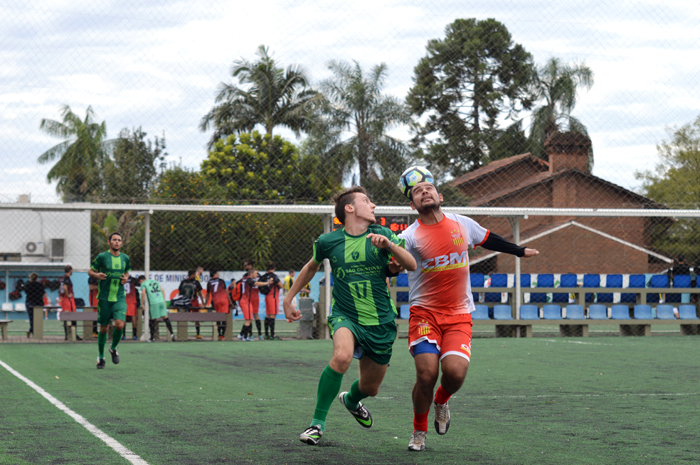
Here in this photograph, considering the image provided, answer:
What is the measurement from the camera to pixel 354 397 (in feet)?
18.7

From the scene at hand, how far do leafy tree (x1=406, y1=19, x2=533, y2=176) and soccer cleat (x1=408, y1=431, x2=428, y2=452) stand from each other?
20.3 m

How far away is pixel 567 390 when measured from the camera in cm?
909

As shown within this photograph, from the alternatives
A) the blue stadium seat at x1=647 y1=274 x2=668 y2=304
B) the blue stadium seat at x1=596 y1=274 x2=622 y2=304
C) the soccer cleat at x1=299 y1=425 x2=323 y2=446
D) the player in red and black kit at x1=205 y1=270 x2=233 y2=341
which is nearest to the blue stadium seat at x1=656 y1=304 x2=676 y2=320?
the blue stadium seat at x1=647 y1=274 x2=668 y2=304

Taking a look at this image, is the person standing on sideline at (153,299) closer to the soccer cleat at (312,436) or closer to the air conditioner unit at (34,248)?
the air conditioner unit at (34,248)

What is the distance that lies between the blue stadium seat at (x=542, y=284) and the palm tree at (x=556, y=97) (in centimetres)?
321

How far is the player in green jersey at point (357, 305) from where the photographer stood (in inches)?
216

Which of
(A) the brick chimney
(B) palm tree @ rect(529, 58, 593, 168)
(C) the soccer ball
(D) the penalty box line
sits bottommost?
(D) the penalty box line

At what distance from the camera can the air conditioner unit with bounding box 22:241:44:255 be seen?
30.6 m

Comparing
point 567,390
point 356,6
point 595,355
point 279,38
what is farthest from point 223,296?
point 567,390

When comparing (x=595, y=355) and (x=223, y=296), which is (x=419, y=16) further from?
(x=595, y=355)

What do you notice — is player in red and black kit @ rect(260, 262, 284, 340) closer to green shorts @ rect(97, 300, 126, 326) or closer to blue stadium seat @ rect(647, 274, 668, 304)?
green shorts @ rect(97, 300, 126, 326)

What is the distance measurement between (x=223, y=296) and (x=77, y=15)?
7702mm

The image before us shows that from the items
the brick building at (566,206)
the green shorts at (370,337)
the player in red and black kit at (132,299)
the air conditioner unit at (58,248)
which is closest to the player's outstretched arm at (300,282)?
the green shorts at (370,337)

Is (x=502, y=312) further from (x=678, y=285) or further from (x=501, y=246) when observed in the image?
(x=501, y=246)
